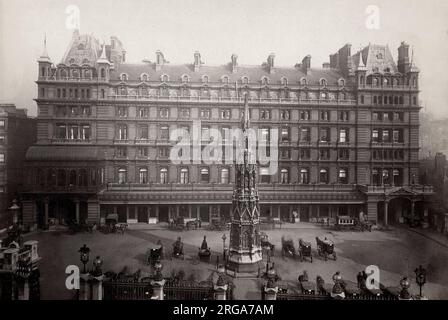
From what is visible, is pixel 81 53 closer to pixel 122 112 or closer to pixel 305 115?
pixel 122 112

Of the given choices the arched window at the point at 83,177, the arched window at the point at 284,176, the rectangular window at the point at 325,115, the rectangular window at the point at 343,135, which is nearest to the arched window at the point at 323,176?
the arched window at the point at 284,176

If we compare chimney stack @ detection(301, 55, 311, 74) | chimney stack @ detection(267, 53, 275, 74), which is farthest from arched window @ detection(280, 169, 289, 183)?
chimney stack @ detection(301, 55, 311, 74)

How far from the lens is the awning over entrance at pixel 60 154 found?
3575 centimetres

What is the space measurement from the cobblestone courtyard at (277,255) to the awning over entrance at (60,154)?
7758 millimetres

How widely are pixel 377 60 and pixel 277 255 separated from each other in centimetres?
2648

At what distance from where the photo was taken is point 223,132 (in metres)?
39.3

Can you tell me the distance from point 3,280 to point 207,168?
24567 millimetres

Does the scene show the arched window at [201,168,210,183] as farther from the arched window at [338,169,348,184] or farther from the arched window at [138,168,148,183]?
the arched window at [338,169,348,184]

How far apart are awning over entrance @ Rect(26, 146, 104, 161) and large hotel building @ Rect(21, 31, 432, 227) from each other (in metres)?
0.15

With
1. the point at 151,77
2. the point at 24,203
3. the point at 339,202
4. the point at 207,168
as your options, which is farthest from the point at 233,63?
the point at 24,203

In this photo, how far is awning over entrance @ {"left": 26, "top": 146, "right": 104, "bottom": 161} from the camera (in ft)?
117

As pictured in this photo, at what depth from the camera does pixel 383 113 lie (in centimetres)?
3997

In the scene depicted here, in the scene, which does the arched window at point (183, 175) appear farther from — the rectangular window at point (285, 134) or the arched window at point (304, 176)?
the arched window at point (304, 176)

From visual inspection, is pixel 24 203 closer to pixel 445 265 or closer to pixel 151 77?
pixel 151 77
